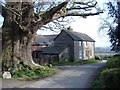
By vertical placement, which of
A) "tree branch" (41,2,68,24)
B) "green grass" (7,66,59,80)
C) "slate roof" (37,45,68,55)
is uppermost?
"tree branch" (41,2,68,24)

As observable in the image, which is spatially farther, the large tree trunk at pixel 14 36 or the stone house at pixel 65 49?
the stone house at pixel 65 49

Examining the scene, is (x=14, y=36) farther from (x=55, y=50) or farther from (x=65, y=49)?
(x=65, y=49)

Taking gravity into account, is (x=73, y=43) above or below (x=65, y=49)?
above

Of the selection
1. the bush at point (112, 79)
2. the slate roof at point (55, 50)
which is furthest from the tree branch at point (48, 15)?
the slate roof at point (55, 50)

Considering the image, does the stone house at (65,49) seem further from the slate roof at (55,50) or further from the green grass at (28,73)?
the green grass at (28,73)

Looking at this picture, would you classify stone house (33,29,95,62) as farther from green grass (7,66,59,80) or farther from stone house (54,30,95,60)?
green grass (7,66,59,80)

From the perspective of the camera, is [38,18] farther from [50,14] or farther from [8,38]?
[8,38]

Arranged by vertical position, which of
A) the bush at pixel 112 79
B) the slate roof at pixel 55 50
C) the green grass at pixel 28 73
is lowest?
the green grass at pixel 28 73

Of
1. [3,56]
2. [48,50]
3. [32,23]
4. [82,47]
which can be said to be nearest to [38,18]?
[32,23]

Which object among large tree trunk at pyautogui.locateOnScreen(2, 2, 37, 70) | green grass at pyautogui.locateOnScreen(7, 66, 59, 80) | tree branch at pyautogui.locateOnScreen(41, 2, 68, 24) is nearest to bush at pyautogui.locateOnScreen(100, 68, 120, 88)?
green grass at pyautogui.locateOnScreen(7, 66, 59, 80)

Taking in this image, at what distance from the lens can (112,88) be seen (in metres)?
11.1

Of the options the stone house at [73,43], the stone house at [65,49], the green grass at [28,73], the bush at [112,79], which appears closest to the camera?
the bush at [112,79]

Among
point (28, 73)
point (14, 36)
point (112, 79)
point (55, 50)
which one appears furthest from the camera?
point (55, 50)

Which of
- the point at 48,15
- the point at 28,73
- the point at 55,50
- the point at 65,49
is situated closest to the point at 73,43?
the point at 65,49
